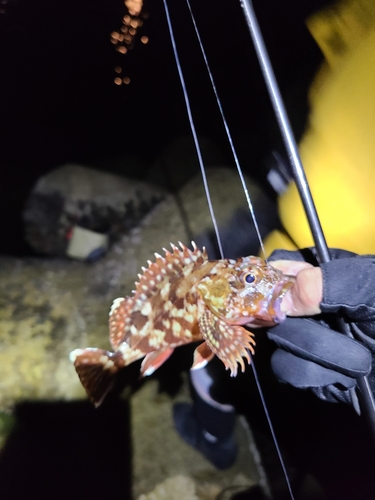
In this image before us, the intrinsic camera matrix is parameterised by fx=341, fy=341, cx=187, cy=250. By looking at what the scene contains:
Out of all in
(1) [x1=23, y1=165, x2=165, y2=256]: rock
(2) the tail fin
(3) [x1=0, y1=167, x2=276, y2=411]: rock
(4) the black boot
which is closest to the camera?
(2) the tail fin

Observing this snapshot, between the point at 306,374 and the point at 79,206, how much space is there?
356 centimetres

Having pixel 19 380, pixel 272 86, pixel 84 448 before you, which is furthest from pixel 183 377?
pixel 272 86

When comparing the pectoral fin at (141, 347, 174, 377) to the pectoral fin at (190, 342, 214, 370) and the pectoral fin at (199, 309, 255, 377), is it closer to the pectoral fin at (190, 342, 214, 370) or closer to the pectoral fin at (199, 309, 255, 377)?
the pectoral fin at (190, 342, 214, 370)

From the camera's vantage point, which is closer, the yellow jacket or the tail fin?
the tail fin

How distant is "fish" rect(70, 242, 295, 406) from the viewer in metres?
1.81

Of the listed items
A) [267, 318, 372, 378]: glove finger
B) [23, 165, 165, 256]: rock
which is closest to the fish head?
[267, 318, 372, 378]: glove finger

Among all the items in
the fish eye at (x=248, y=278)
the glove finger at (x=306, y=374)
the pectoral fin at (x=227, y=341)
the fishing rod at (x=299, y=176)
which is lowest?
the glove finger at (x=306, y=374)

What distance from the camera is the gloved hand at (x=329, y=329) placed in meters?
1.66

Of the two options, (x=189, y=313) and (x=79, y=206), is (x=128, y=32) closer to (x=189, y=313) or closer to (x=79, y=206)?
(x=79, y=206)

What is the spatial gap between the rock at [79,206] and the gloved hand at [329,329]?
287cm

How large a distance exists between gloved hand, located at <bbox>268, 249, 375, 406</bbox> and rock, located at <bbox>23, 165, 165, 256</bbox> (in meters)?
2.87

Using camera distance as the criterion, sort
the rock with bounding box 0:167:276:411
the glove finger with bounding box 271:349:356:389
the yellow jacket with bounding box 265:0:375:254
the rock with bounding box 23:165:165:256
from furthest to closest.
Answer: the rock with bounding box 23:165:165:256, the rock with bounding box 0:167:276:411, the yellow jacket with bounding box 265:0:375:254, the glove finger with bounding box 271:349:356:389

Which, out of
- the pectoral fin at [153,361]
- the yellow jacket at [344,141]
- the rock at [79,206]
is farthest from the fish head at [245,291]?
the rock at [79,206]

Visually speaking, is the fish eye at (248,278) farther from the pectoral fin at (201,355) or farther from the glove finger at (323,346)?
the pectoral fin at (201,355)
